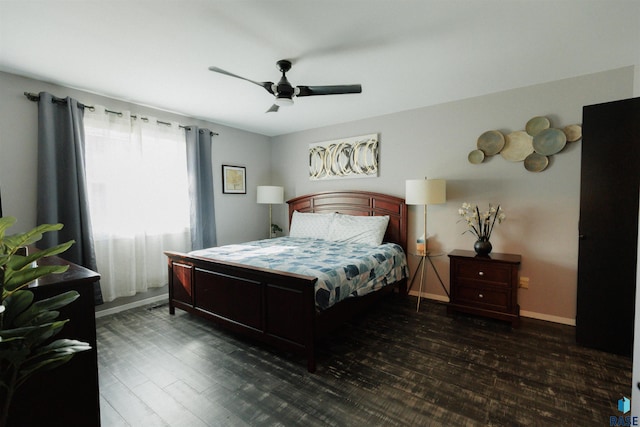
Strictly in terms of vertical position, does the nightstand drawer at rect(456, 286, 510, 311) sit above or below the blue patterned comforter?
below

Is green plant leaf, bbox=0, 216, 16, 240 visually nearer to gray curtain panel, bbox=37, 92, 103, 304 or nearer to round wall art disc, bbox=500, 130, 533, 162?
gray curtain panel, bbox=37, 92, 103, 304

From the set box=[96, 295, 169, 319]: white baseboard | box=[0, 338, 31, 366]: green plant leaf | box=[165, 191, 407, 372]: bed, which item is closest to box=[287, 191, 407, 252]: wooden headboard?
box=[165, 191, 407, 372]: bed

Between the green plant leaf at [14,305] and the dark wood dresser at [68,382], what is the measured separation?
0.25m

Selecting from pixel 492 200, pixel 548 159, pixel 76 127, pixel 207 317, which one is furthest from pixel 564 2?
pixel 76 127

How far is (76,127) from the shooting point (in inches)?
115

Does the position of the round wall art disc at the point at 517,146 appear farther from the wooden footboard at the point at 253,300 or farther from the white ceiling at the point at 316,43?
the wooden footboard at the point at 253,300

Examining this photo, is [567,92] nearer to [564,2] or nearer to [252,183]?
[564,2]

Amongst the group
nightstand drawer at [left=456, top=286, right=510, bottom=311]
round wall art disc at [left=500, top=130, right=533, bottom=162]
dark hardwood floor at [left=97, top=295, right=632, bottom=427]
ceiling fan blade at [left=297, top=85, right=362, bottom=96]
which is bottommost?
dark hardwood floor at [left=97, top=295, right=632, bottom=427]

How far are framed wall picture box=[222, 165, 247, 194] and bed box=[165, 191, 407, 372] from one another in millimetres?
1657

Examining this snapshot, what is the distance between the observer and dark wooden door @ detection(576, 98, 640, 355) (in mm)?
2242

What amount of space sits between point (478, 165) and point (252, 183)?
134 inches

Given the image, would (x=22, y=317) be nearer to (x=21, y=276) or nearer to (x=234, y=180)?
(x=21, y=276)

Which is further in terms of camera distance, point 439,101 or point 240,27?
point 439,101

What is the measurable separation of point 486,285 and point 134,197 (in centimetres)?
404
